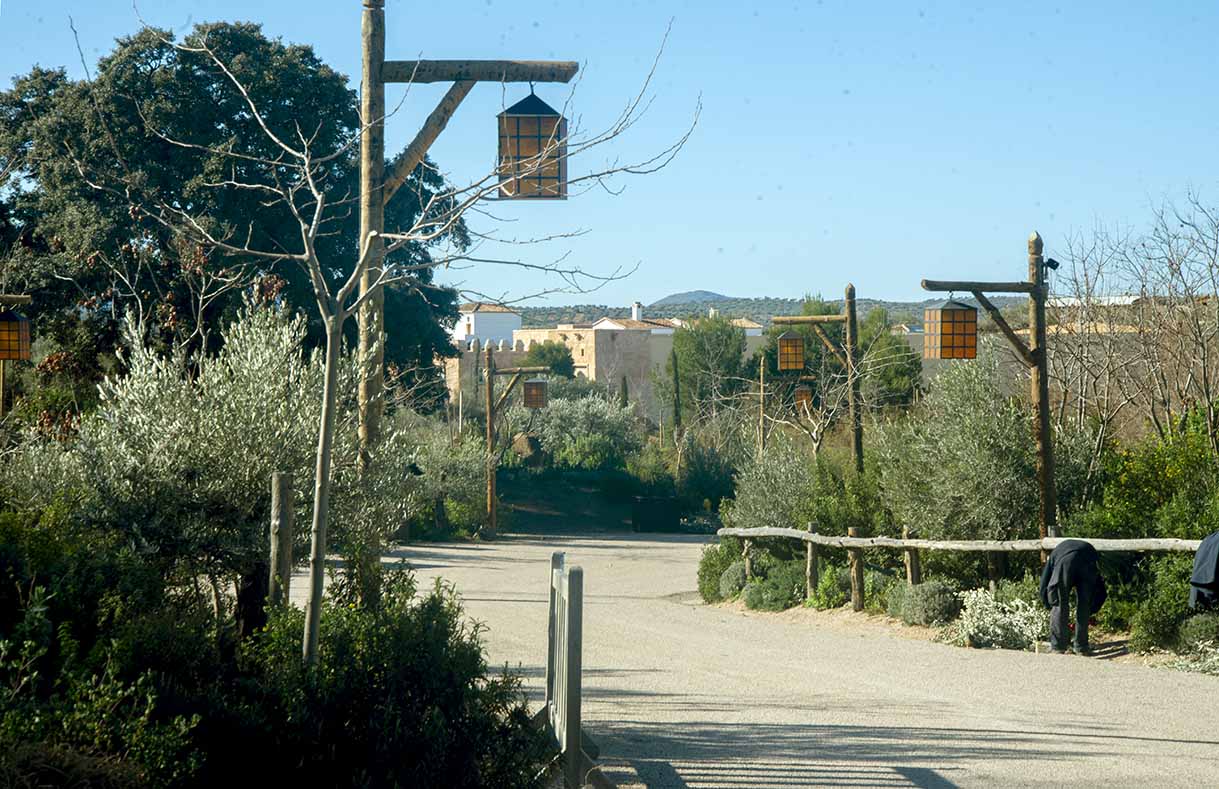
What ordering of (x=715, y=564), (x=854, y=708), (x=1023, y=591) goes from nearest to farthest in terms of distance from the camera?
1. (x=854, y=708)
2. (x=1023, y=591)
3. (x=715, y=564)

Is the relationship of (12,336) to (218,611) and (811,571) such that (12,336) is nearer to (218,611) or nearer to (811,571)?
(218,611)

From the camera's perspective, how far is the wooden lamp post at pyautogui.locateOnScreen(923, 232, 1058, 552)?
14.1 meters

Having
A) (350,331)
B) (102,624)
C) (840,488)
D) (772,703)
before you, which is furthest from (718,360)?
(102,624)

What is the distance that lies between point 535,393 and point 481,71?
25.8 metres

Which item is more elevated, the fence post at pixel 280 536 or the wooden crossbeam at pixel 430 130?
the wooden crossbeam at pixel 430 130

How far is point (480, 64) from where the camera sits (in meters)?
7.68

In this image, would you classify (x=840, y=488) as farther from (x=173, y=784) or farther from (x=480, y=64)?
(x=173, y=784)

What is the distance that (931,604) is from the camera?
48.7 feet

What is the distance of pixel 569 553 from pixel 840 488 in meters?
12.2

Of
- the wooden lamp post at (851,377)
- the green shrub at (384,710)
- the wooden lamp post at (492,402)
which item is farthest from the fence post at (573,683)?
the wooden lamp post at (492,402)

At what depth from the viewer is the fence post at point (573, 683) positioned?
6.27 meters

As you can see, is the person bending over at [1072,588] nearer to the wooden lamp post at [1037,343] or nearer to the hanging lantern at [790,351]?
the wooden lamp post at [1037,343]

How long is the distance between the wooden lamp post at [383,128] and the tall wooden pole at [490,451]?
25.5 meters

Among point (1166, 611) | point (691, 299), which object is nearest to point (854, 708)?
point (1166, 611)
